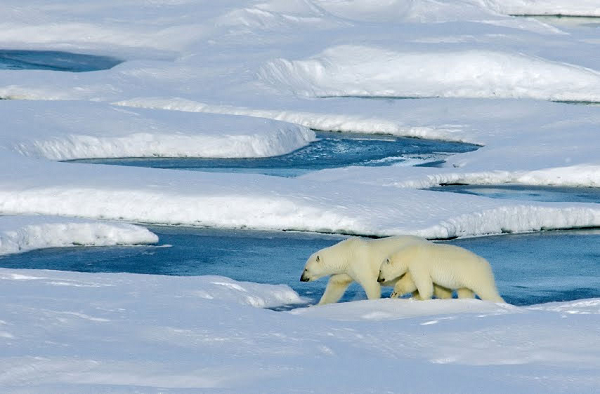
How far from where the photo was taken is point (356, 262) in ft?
24.0

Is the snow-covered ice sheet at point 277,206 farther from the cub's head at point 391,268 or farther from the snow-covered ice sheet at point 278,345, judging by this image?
the snow-covered ice sheet at point 278,345

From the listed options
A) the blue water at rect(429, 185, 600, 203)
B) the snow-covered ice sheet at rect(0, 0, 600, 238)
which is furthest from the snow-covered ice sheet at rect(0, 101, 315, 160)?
the blue water at rect(429, 185, 600, 203)

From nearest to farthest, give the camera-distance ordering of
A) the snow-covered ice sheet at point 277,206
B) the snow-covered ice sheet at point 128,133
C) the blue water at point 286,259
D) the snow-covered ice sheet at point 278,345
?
the snow-covered ice sheet at point 278,345 → the blue water at point 286,259 → the snow-covered ice sheet at point 277,206 → the snow-covered ice sheet at point 128,133

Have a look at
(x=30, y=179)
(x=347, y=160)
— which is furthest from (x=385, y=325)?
(x=347, y=160)

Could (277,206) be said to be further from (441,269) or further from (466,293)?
(441,269)

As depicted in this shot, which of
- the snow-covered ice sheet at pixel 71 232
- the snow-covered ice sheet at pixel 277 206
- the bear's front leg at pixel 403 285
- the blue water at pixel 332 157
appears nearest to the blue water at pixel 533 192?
the snow-covered ice sheet at pixel 277 206

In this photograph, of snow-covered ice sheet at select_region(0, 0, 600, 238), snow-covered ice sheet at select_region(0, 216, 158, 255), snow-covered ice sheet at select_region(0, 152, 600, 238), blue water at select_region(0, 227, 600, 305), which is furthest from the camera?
snow-covered ice sheet at select_region(0, 0, 600, 238)

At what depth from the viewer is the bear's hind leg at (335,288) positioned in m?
7.40

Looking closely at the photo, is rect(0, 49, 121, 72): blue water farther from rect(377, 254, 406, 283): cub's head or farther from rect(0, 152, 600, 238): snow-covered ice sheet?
rect(377, 254, 406, 283): cub's head

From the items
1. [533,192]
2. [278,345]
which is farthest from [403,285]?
[533,192]

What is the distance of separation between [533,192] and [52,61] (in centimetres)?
1173

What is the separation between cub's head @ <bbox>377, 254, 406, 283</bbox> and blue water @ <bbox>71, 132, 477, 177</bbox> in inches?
233

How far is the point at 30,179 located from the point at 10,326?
5468 mm

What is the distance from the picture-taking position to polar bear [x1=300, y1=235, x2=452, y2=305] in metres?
7.27
